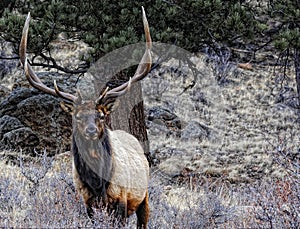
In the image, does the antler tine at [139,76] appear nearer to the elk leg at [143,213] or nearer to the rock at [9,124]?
the elk leg at [143,213]

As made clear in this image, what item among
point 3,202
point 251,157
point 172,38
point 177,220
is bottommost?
point 251,157

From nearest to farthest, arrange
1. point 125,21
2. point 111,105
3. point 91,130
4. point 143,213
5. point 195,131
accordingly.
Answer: point 91,130 < point 111,105 < point 143,213 < point 125,21 < point 195,131

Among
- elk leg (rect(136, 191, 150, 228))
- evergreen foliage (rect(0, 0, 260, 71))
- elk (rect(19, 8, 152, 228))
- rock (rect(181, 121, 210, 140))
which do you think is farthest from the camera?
rock (rect(181, 121, 210, 140))

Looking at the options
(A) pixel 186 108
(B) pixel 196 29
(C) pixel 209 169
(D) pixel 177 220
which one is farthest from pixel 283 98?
(D) pixel 177 220

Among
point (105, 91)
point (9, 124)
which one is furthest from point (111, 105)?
point (9, 124)

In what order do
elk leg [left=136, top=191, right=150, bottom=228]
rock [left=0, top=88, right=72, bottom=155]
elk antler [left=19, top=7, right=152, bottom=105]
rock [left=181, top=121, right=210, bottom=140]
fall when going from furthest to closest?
rock [left=181, top=121, right=210, bottom=140], rock [left=0, top=88, right=72, bottom=155], elk leg [left=136, top=191, right=150, bottom=228], elk antler [left=19, top=7, right=152, bottom=105]

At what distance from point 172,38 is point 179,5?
0.55 meters

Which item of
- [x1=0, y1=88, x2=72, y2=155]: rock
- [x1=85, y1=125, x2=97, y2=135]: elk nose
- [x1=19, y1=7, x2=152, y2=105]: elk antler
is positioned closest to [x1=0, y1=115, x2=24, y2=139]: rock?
[x1=0, y1=88, x2=72, y2=155]: rock

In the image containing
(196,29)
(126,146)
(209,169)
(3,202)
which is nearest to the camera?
(3,202)

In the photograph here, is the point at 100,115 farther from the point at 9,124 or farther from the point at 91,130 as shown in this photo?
the point at 9,124

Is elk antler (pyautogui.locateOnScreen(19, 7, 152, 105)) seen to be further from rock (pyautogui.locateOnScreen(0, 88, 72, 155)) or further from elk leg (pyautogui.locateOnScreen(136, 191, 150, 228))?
rock (pyautogui.locateOnScreen(0, 88, 72, 155))

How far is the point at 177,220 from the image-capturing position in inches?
247

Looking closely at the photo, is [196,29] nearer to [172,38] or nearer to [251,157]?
[172,38]

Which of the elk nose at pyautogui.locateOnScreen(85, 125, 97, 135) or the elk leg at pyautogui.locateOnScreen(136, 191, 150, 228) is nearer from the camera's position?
the elk nose at pyautogui.locateOnScreen(85, 125, 97, 135)
